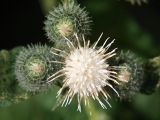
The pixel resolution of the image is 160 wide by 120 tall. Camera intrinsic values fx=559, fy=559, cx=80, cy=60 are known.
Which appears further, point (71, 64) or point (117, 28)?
point (117, 28)

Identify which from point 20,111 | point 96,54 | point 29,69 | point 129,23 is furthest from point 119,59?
point 129,23

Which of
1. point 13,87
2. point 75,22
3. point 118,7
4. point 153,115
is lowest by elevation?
point 153,115

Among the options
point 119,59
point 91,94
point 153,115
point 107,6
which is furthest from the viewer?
point 107,6

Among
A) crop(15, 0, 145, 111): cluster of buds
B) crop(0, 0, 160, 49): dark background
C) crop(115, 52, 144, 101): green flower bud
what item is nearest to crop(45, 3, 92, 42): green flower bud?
crop(15, 0, 145, 111): cluster of buds

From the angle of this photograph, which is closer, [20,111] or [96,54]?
[96,54]

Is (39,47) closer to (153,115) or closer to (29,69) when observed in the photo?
(29,69)

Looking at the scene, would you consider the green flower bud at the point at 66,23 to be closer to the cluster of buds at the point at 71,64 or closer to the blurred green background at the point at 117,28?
the cluster of buds at the point at 71,64


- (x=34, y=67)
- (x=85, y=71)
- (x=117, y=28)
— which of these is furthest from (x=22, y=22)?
(x=85, y=71)

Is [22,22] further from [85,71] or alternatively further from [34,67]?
[85,71]

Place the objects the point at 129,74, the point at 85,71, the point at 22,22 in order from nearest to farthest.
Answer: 1. the point at 85,71
2. the point at 129,74
3. the point at 22,22
